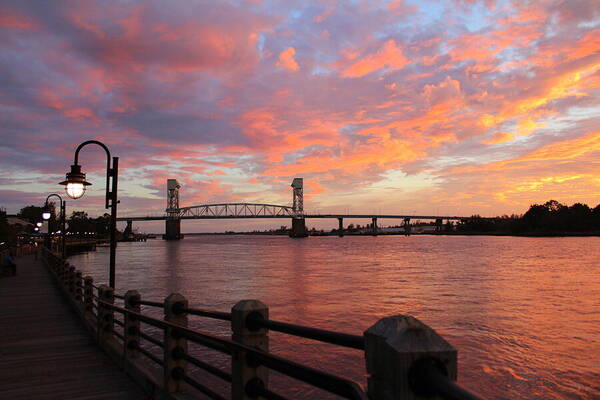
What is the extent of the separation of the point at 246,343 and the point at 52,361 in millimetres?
6976

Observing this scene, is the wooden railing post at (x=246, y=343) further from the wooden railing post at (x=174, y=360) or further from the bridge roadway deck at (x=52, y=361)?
the bridge roadway deck at (x=52, y=361)

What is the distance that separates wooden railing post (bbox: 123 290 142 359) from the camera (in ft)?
27.9

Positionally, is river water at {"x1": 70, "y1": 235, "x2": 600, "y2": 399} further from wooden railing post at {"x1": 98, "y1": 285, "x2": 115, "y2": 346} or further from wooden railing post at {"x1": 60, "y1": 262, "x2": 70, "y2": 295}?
wooden railing post at {"x1": 60, "y1": 262, "x2": 70, "y2": 295}

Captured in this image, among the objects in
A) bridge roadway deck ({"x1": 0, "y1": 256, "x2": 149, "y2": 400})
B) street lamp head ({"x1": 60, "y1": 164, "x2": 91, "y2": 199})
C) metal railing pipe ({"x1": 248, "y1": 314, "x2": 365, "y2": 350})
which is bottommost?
bridge roadway deck ({"x1": 0, "y1": 256, "x2": 149, "y2": 400})

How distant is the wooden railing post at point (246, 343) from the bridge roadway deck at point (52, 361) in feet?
11.0

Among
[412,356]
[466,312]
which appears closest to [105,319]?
[412,356]

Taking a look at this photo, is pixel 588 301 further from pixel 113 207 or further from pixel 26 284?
pixel 26 284

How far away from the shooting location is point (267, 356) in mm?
4090

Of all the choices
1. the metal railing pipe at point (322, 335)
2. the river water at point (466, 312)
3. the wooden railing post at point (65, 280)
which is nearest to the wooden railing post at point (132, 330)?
the metal railing pipe at point (322, 335)

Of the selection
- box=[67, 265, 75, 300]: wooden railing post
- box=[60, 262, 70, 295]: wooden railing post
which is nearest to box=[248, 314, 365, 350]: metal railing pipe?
box=[67, 265, 75, 300]: wooden railing post

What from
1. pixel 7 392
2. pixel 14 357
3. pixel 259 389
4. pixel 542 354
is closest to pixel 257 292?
pixel 542 354

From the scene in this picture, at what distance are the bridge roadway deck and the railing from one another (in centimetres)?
35

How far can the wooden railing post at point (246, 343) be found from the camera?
187 inches

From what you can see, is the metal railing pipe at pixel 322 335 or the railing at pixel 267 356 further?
the metal railing pipe at pixel 322 335
